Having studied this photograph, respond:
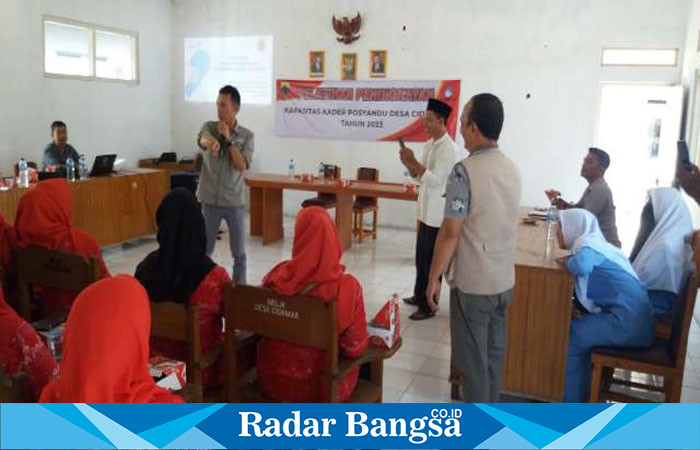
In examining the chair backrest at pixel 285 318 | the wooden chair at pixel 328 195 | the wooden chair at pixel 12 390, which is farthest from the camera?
the wooden chair at pixel 328 195

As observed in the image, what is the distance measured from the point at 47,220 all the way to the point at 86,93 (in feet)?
16.3

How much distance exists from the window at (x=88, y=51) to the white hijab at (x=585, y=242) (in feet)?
19.6

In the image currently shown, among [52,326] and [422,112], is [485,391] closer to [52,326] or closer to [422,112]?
[52,326]

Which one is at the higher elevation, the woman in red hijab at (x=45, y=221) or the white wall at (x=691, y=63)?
the white wall at (x=691, y=63)

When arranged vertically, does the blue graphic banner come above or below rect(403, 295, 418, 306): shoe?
above

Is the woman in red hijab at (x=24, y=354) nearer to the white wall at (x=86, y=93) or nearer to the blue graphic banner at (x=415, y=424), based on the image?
the blue graphic banner at (x=415, y=424)

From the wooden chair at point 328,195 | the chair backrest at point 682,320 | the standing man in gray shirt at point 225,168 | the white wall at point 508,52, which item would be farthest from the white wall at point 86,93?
the chair backrest at point 682,320

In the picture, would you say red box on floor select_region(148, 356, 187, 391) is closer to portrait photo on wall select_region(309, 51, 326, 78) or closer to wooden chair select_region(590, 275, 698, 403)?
wooden chair select_region(590, 275, 698, 403)

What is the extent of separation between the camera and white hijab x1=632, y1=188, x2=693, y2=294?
291 cm

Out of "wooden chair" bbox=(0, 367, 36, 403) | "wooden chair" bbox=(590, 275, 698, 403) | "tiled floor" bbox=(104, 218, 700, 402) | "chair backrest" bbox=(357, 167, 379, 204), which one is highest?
"chair backrest" bbox=(357, 167, 379, 204)

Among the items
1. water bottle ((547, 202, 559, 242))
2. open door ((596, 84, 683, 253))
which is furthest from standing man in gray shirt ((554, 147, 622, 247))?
open door ((596, 84, 683, 253))

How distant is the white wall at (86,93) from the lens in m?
6.30

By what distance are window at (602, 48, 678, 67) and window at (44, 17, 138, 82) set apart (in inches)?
228

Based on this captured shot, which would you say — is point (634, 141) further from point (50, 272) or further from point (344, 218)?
point (50, 272)
